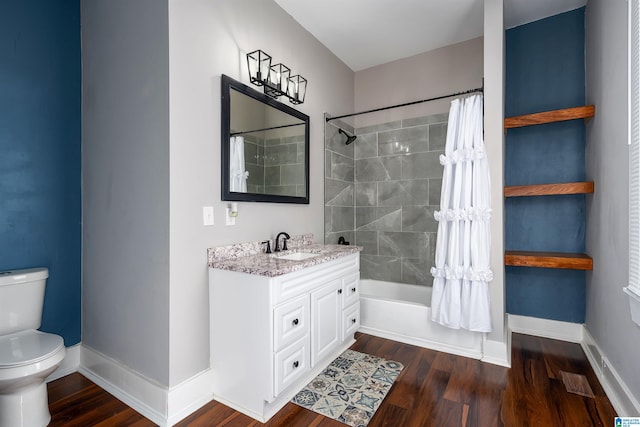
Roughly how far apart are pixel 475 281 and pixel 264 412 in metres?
1.69

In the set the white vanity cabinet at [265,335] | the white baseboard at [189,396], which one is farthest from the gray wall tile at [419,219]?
the white baseboard at [189,396]

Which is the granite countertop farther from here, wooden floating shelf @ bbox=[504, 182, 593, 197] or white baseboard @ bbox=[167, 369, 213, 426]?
wooden floating shelf @ bbox=[504, 182, 593, 197]

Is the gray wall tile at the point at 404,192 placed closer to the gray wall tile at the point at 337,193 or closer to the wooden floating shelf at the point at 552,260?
the gray wall tile at the point at 337,193

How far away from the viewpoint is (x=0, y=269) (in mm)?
1883

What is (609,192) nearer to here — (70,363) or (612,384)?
(612,384)

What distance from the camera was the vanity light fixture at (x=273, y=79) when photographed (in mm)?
2195

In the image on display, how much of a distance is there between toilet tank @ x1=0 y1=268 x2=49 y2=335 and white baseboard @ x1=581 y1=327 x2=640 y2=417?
3.35 m

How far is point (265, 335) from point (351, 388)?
0.74 m

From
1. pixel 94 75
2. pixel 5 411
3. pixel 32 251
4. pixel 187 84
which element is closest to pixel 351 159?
pixel 187 84

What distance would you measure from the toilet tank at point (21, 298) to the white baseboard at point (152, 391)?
488 millimetres

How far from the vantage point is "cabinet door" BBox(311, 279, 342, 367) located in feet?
6.68

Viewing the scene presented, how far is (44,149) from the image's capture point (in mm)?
2068

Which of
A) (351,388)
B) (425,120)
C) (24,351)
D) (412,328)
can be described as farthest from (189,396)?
(425,120)

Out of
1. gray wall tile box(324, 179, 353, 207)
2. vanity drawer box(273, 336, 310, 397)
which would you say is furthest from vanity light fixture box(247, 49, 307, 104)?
vanity drawer box(273, 336, 310, 397)
